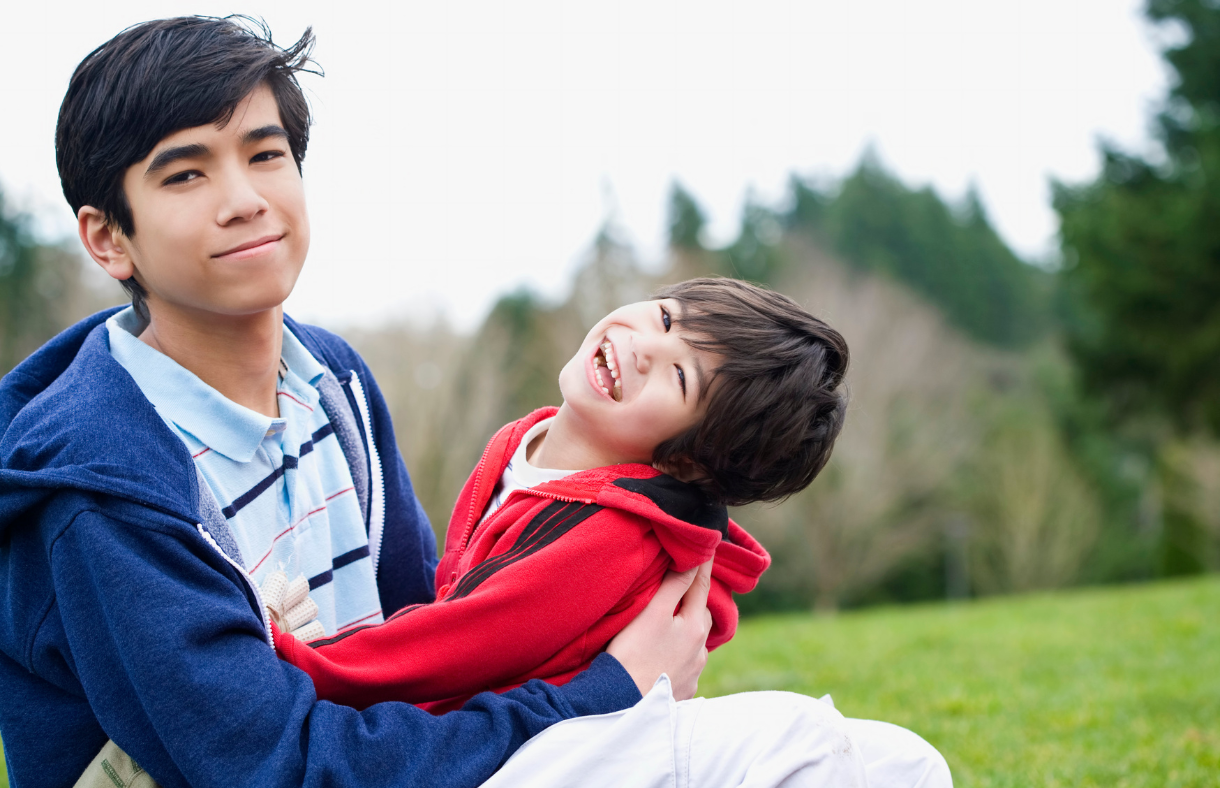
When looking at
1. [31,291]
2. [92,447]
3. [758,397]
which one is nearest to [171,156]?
[92,447]

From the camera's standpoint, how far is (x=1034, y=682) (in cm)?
589

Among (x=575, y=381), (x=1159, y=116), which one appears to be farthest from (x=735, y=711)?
(x=1159, y=116)

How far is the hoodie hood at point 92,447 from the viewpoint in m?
1.57

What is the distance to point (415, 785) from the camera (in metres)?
1.58

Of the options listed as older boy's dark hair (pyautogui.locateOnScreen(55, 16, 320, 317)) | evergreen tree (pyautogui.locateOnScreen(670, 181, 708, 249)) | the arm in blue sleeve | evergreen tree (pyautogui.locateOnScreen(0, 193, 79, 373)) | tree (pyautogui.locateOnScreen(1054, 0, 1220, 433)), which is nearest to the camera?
the arm in blue sleeve

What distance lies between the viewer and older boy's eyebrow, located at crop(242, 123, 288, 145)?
6.38ft

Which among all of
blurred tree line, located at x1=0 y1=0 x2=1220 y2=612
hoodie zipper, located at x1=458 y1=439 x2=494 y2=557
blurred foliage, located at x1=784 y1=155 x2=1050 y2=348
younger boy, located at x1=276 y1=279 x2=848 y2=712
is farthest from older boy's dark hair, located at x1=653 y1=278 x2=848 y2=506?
blurred foliage, located at x1=784 y1=155 x2=1050 y2=348

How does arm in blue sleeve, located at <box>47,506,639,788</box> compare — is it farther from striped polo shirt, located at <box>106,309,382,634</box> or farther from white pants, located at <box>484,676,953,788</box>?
striped polo shirt, located at <box>106,309,382,634</box>

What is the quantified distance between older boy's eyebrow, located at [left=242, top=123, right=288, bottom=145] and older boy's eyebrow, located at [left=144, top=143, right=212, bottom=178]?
0.09 m

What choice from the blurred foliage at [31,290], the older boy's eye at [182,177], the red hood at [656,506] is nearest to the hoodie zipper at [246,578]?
the red hood at [656,506]

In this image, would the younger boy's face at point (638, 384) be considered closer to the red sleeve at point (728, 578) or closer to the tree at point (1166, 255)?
the red sleeve at point (728, 578)

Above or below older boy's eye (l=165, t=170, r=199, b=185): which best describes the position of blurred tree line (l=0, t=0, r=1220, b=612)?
below

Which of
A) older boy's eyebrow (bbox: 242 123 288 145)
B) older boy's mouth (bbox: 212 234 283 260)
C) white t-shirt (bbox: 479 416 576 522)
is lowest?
white t-shirt (bbox: 479 416 576 522)

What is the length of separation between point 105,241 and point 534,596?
1098 millimetres
